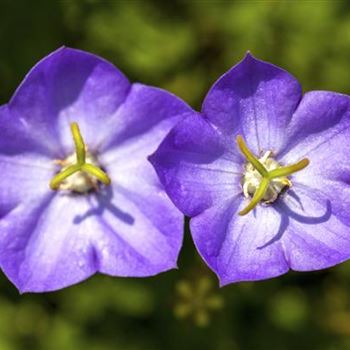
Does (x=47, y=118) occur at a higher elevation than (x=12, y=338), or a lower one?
higher

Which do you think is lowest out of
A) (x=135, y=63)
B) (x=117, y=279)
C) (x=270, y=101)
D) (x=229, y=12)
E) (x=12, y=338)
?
(x=12, y=338)

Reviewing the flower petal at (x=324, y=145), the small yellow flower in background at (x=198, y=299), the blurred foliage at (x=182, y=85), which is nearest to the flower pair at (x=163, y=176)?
the flower petal at (x=324, y=145)

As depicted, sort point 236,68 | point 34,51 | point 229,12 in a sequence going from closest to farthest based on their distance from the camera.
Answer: point 236,68 → point 34,51 → point 229,12

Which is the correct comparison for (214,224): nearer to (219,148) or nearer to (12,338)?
(219,148)

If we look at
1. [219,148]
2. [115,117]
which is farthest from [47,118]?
[219,148]

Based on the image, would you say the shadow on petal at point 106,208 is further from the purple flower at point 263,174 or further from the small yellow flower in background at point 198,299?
the small yellow flower in background at point 198,299

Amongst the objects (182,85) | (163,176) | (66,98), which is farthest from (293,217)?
(182,85)

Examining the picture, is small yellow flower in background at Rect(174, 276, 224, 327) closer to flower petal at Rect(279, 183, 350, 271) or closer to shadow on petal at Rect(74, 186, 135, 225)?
shadow on petal at Rect(74, 186, 135, 225)
